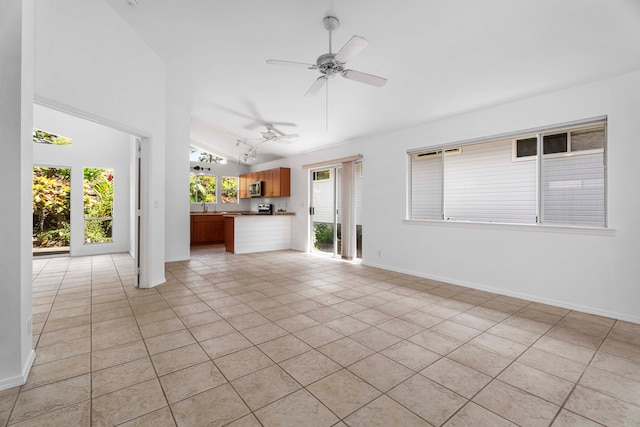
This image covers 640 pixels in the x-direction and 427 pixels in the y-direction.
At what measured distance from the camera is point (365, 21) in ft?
8.92

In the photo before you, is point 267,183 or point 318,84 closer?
point 318,84

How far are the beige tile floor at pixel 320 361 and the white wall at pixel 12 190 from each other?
28cm

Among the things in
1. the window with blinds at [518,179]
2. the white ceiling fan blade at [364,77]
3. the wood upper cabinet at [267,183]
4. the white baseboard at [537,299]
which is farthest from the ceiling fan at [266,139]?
the white baseboard at [537,299]

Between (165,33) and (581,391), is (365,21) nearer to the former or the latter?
(165,33)

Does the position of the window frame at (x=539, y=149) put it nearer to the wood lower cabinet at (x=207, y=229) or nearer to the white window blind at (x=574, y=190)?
the white window blind at (x=574, y=190)

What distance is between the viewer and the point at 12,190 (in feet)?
5.97

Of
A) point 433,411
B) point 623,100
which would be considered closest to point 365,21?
point 623,100

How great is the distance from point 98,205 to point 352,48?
7.22 metres

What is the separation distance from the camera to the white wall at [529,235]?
9.79 feet

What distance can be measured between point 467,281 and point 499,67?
2904 millimetres

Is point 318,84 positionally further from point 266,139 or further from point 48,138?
point 48,138

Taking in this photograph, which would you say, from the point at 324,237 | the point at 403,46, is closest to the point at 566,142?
the point at 403,46

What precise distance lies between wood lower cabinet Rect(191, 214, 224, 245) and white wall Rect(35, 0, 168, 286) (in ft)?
14.1

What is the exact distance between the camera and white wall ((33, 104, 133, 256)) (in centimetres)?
604
